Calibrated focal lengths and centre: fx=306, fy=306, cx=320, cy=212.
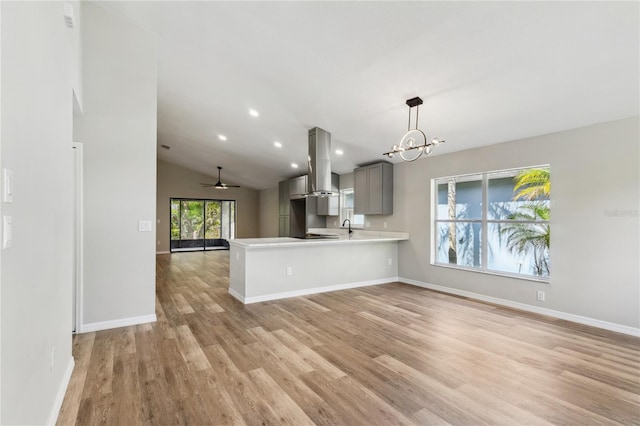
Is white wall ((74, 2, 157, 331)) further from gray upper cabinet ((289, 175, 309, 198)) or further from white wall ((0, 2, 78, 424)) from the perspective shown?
gray upper cabinet ((289, 175, 309, 198))

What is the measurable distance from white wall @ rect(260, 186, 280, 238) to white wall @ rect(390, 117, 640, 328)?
23.8 ft

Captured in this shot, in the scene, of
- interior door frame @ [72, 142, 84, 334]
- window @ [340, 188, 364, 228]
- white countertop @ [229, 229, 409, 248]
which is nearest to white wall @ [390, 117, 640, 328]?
white countertop @ [229, 229, 409, 248]

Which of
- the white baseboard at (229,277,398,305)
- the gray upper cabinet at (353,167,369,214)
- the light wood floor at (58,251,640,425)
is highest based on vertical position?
the gray upper cabinet at (353,167,369,214)

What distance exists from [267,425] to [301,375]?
0.60 metres

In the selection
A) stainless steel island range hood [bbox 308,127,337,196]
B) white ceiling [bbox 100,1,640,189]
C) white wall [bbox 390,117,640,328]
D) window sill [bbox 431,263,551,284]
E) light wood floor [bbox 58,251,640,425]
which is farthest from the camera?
stainless steel island range hood [bbox 308,127,337,196]

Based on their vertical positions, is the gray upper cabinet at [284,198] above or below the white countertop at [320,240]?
above

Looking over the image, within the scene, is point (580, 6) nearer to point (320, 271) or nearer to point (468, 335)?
point (468, 335)

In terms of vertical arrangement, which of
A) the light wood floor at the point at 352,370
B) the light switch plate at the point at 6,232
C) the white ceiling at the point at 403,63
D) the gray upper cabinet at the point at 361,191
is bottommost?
the light wood floor at the point at 352,370

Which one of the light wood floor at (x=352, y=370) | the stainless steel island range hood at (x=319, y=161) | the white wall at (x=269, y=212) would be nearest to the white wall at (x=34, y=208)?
the light wood floor at (x=352, y=370)

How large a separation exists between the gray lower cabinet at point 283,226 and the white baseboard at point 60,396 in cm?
684

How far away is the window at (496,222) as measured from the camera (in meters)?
4.17

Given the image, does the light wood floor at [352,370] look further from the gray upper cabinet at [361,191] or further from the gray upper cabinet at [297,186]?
the gray upper cabinet at [297,186]

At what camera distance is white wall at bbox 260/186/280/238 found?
10714mm

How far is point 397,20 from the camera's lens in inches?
99.7
